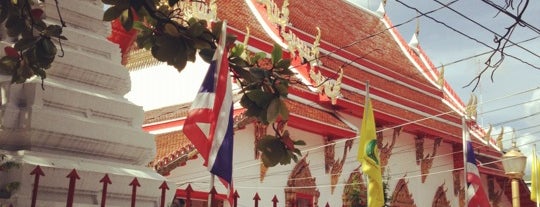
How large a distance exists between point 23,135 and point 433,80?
14378 mm

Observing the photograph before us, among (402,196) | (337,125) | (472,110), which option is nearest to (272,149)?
(337,125)

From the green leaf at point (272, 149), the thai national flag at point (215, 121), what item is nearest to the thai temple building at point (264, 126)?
the thai national flag at point (215, 121)

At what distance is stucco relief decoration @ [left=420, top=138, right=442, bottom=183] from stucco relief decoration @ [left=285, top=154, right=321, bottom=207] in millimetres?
3617

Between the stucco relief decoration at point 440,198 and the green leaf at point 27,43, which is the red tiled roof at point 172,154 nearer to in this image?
the green leaf at point 27,43

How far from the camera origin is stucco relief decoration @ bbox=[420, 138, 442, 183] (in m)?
13.3

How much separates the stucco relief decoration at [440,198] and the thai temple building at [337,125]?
0.02m

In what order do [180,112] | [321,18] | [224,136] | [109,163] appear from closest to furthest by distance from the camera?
[224,136] → [109,163] → [180,112] → [321,18]

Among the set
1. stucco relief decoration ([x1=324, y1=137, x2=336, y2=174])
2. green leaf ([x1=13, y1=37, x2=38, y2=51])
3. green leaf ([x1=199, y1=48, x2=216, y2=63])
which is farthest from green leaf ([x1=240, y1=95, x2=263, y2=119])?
stucco relief decoration ([x1=324, y1=137, x2=336, y2=174])

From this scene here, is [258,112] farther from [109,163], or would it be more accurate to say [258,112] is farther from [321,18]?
[321,18]

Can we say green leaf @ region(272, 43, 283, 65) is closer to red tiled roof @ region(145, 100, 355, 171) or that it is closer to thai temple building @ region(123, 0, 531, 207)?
thai temple building @ region(123, 0, 531, 207)

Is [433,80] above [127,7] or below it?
above

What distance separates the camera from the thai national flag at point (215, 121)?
273 centimetres

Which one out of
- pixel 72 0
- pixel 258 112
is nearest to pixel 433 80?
pixel 72 0

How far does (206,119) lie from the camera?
9.39 ft
